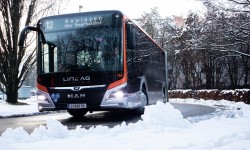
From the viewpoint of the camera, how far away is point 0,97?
66.6 metres

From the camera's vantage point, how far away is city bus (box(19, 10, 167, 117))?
35.7 feet

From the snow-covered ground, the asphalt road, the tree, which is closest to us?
the snow-covered ground

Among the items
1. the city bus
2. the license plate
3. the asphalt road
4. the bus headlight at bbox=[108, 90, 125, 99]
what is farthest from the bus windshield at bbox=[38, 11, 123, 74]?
the asphalt road

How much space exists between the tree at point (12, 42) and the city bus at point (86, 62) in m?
14.2

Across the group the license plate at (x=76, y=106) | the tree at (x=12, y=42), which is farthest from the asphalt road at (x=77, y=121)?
the tree at (x=12, y=42)

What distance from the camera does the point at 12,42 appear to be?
25453mm

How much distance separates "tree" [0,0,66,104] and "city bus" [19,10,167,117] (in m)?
14.2

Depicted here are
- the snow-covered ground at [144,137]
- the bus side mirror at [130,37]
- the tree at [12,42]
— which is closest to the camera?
the snow-covered ground at [144,137]

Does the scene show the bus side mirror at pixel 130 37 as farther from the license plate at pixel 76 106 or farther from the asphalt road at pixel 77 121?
the asphalt road at pixel 77 121

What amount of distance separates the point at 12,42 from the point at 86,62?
52.3 feet

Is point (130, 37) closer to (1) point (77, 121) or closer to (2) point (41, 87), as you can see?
(2) point (41, 87)

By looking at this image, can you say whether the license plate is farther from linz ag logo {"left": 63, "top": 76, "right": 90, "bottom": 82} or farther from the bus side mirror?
the bus side mirror

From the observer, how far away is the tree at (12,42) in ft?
81.8

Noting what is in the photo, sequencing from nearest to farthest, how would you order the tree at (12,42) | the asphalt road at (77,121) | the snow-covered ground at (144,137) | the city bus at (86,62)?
1. the snow-covered ground at (144,137)
2. the asphalt road at (77,121)
3. the city bus at (86,62)
4. the tree at (12,42)
